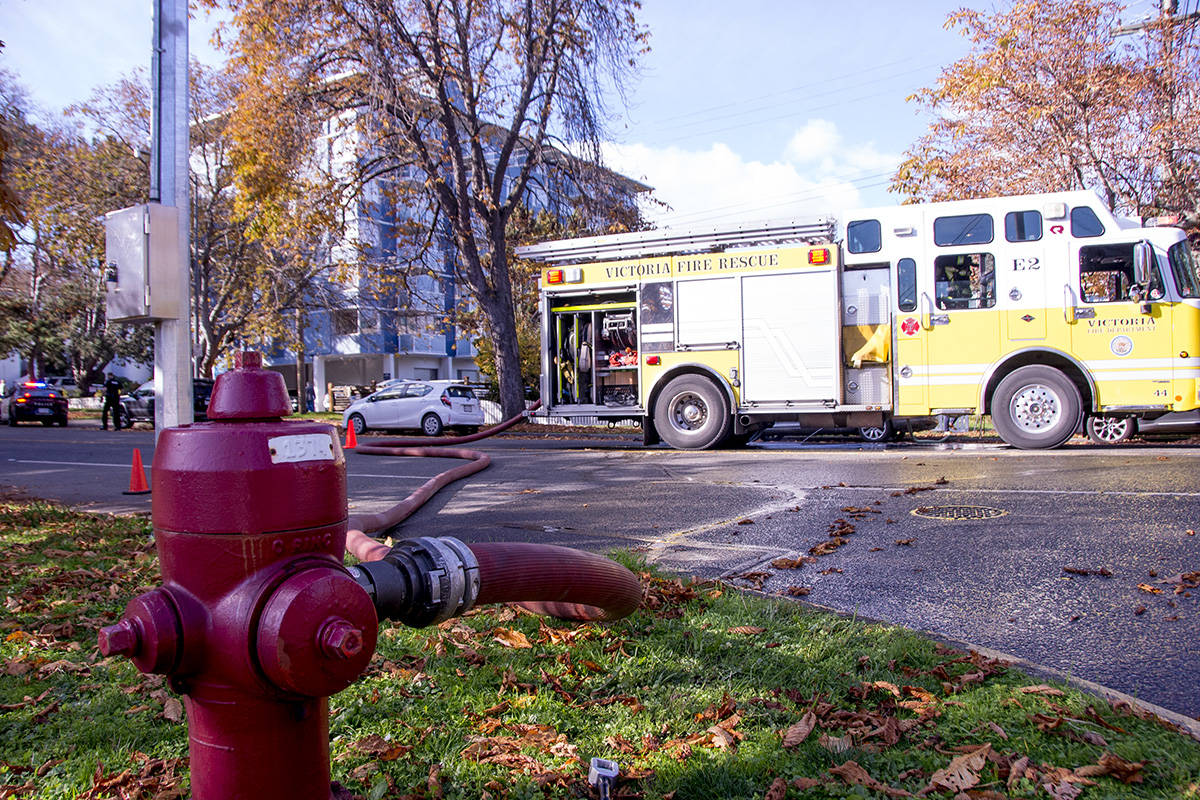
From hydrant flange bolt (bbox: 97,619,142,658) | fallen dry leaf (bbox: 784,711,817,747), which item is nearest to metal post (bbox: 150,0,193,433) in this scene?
hydrant flange bolt (bbox: 97,619,142,658)

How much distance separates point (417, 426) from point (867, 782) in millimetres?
20346

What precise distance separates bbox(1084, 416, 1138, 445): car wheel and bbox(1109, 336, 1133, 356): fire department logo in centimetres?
178

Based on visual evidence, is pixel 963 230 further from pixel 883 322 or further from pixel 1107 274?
pixel 1107 274

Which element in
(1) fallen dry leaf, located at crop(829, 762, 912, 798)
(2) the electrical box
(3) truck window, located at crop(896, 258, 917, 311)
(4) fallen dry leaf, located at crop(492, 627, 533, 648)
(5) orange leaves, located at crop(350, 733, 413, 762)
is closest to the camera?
(1) fallen dry leaf, located at crop(829, 762, 912, 798)

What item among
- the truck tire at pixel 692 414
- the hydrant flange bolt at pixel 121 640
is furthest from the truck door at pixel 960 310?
the hydrant flange bolt at pixel 121 640

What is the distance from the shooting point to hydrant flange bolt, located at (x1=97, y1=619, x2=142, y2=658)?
1635mm

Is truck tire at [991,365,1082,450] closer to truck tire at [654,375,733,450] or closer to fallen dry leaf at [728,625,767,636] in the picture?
truck tire at [654,375,733,450]

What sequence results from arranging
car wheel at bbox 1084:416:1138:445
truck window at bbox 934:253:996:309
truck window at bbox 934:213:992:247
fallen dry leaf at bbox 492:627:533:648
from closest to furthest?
fallen dry leaf at bbox 492:627:533:648 < truck window at bbox 934:253:996:309 < truck window at bbox 934:213:992:247 < car wheel at bbox 1084:416:1138:445

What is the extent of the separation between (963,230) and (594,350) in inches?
245

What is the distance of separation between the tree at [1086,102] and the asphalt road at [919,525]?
9.54m

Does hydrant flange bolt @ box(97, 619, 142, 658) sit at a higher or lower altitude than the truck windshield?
lower

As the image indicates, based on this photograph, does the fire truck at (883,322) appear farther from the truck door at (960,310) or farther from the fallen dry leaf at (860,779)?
the fallen dry leaf at (860,779)

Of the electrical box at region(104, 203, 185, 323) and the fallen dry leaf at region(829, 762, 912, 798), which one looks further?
the electrical box at region(104, 203, 185, 323)

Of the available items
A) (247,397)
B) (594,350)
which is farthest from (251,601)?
(594,350)
